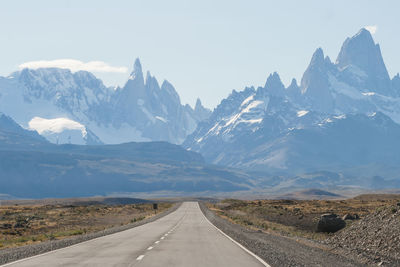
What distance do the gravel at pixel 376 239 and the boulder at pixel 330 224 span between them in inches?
354

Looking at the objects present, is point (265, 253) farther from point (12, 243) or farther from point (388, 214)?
point (12, 243)

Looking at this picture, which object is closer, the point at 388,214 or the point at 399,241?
the point at 399,241

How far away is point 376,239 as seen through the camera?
30859 millimetres

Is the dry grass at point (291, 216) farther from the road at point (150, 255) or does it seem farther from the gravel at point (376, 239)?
the road at point (150, 255)

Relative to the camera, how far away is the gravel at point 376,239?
2698cm

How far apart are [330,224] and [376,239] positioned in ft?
54.1

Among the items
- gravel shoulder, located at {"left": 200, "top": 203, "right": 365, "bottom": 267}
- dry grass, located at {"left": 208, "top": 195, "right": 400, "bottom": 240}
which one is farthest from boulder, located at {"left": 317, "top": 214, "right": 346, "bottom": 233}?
gravel shoulder, located at {"left": 200, "top": 203, "right": 365, "bottom": 267}

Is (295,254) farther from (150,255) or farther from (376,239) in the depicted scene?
(150,255)

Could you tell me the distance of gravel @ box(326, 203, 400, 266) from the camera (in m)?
27.0

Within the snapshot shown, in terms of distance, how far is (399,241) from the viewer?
1115 inches

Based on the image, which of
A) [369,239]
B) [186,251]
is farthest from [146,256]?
[369,239]

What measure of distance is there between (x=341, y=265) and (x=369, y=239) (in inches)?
307

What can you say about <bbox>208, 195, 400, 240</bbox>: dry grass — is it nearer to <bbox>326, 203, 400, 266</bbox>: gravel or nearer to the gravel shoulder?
<bbox>326, 203, 400, 266</bbox>: gravel

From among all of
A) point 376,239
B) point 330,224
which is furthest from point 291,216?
point 376,239
